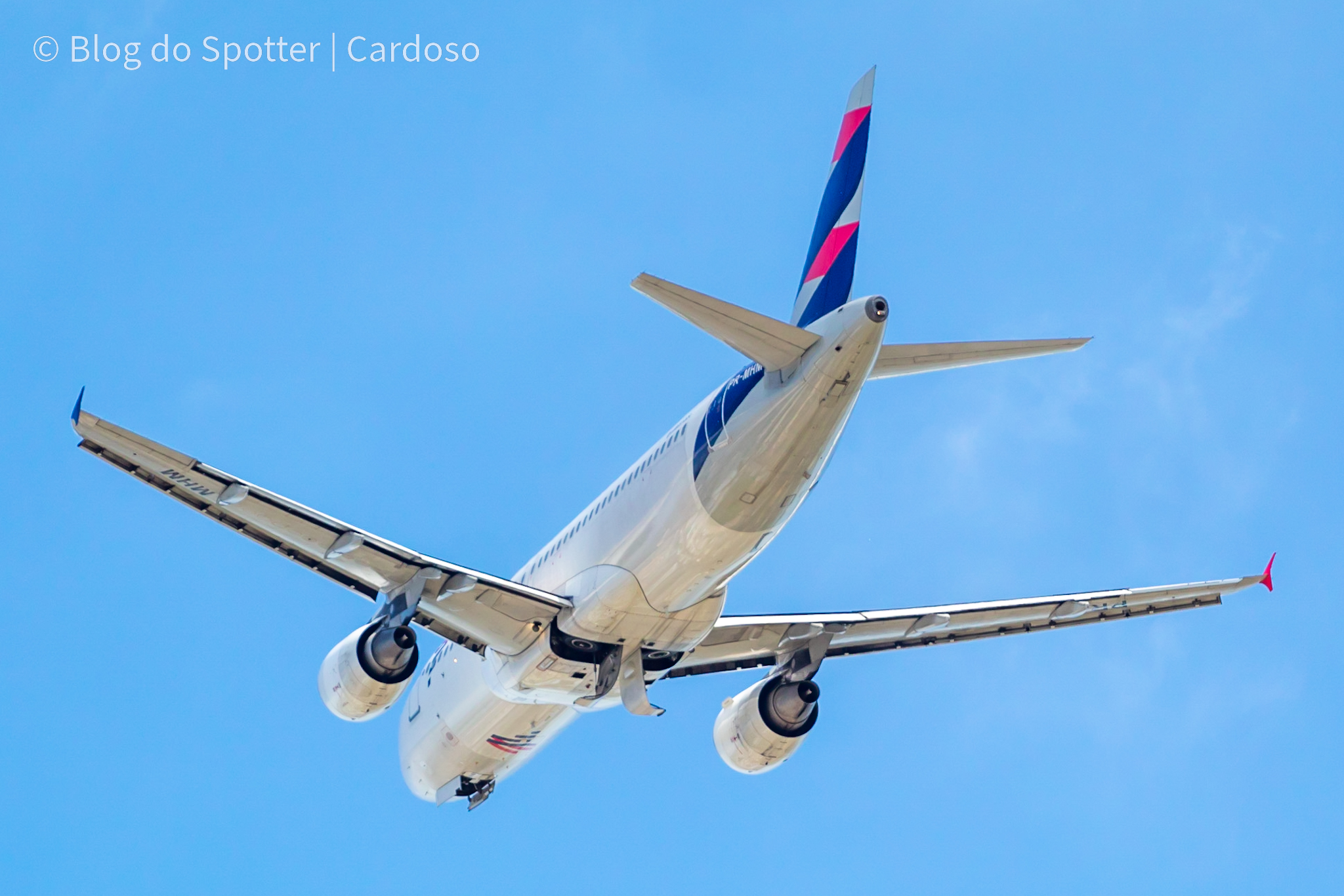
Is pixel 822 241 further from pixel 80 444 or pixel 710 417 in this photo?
pixel 80 444

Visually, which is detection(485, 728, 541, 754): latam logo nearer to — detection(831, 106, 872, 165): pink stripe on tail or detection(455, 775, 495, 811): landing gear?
detection(455, 775, 495, 811): landing gear

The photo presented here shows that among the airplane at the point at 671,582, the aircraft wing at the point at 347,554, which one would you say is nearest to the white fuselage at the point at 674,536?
the airplane at the point at 671,582

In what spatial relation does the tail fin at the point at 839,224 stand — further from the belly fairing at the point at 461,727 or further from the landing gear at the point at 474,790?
the landing gear at the point at 474,790

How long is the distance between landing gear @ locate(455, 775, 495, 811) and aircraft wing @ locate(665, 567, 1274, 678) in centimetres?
439

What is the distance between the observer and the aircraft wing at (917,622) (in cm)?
2527

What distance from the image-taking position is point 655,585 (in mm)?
21078

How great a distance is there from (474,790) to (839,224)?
42.2 feet

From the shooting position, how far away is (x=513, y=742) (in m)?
26.2

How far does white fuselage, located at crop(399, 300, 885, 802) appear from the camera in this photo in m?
18.7

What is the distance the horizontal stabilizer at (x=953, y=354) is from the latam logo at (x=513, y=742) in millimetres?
10421

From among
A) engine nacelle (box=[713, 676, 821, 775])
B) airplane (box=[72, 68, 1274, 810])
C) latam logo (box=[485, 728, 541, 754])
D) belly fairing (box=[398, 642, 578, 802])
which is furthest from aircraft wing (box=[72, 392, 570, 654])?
engine nacelle (box=[713, 676, 821, 775])

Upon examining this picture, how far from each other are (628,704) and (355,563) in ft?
15.5

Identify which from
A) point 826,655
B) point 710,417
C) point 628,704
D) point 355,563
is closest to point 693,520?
point 710,417

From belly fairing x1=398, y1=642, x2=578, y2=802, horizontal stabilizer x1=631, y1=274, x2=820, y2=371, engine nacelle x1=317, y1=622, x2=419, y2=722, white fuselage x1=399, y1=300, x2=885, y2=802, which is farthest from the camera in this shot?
belly fairing x1=398, y1=642, x2=578, y2=802
